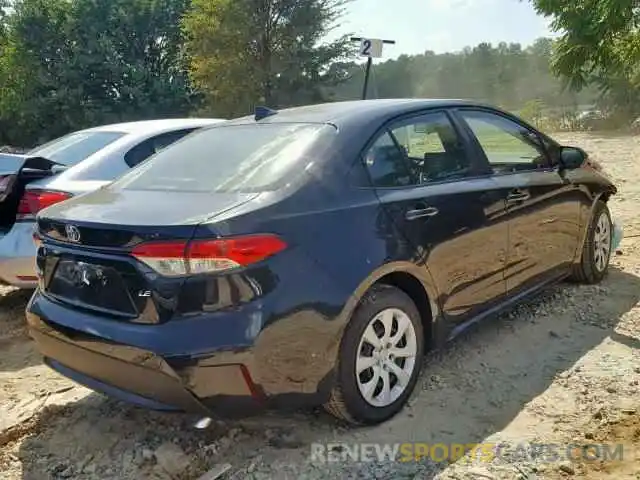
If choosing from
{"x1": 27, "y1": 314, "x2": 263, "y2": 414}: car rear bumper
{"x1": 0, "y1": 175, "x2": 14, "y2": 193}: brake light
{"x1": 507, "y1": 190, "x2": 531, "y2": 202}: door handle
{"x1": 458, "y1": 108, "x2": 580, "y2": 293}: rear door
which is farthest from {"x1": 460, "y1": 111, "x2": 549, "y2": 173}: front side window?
{"x1": 0, "y1": 175, "x2": 14, "y2": 193}: brake light

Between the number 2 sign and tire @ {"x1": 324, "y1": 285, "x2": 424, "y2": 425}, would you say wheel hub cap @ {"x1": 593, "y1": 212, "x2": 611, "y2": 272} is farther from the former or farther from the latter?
the number 2 sign

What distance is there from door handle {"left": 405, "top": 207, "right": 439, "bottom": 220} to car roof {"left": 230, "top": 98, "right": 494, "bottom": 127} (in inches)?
20.4

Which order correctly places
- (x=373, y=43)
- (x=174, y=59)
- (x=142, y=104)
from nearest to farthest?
(x=373, y=43) < (x=142, y=104) < (x=174, y=59)

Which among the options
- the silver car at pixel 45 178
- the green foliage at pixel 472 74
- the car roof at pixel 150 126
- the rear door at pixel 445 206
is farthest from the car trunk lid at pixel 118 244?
the green foliage at pixel 472 74

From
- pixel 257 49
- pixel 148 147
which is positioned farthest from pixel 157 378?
pixel 257 49

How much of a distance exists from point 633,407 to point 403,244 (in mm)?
1387

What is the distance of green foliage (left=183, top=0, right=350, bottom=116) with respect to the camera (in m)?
24.7

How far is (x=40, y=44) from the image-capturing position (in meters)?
31.3

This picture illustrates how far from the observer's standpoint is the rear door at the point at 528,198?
361 centimetres

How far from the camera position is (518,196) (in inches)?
143

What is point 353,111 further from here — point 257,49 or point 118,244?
point 257,49

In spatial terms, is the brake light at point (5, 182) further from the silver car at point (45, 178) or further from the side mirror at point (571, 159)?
the side mirror at point (571, 159)

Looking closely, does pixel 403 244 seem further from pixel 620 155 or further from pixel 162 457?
pixel 620 155

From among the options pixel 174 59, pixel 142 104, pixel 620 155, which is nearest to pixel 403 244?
pixel 620 155
